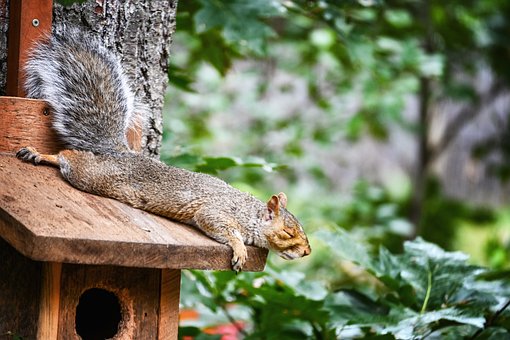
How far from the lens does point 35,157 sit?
1916 millimetres

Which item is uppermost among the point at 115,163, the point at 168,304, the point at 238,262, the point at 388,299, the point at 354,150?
the point at 115,163

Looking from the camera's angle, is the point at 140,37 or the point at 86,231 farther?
the point at 140,37

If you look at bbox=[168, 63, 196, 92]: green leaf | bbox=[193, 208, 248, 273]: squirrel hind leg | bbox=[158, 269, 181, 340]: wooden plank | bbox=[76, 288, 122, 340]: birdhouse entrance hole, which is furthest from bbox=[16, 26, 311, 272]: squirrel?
bbox=[168, 63, 196, 92]: green leaf

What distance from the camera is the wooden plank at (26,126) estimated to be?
76.9 inches

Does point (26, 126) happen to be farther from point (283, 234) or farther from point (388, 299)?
point (388, 299)

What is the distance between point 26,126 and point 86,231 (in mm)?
500

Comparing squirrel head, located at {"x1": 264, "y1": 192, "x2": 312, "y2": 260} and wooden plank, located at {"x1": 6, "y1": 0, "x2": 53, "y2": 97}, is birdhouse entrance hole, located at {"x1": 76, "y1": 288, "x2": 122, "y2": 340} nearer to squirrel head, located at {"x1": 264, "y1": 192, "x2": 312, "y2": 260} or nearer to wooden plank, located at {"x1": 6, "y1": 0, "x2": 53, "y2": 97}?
squirrel head, located at {"x1": 264, "y1": 192, "x2": 312, "y2": 260}

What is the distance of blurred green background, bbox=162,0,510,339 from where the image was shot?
2451 mm

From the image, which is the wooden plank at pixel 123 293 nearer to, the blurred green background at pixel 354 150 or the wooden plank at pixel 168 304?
the wooden plank at pixel 168 304

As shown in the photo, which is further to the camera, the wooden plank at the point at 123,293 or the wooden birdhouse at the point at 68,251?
the wooden plank at the point at 123,293

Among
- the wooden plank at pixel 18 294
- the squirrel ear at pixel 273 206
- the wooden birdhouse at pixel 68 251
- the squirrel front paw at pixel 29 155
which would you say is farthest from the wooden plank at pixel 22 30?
the squirrel ear at pixel 273 206

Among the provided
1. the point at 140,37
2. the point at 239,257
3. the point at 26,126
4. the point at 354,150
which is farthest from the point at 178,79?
the point at 354,150

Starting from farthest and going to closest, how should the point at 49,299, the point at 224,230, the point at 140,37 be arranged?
the point at 140,37
the point at 224,230
the point at 49,299

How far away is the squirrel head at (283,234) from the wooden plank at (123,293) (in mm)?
292
